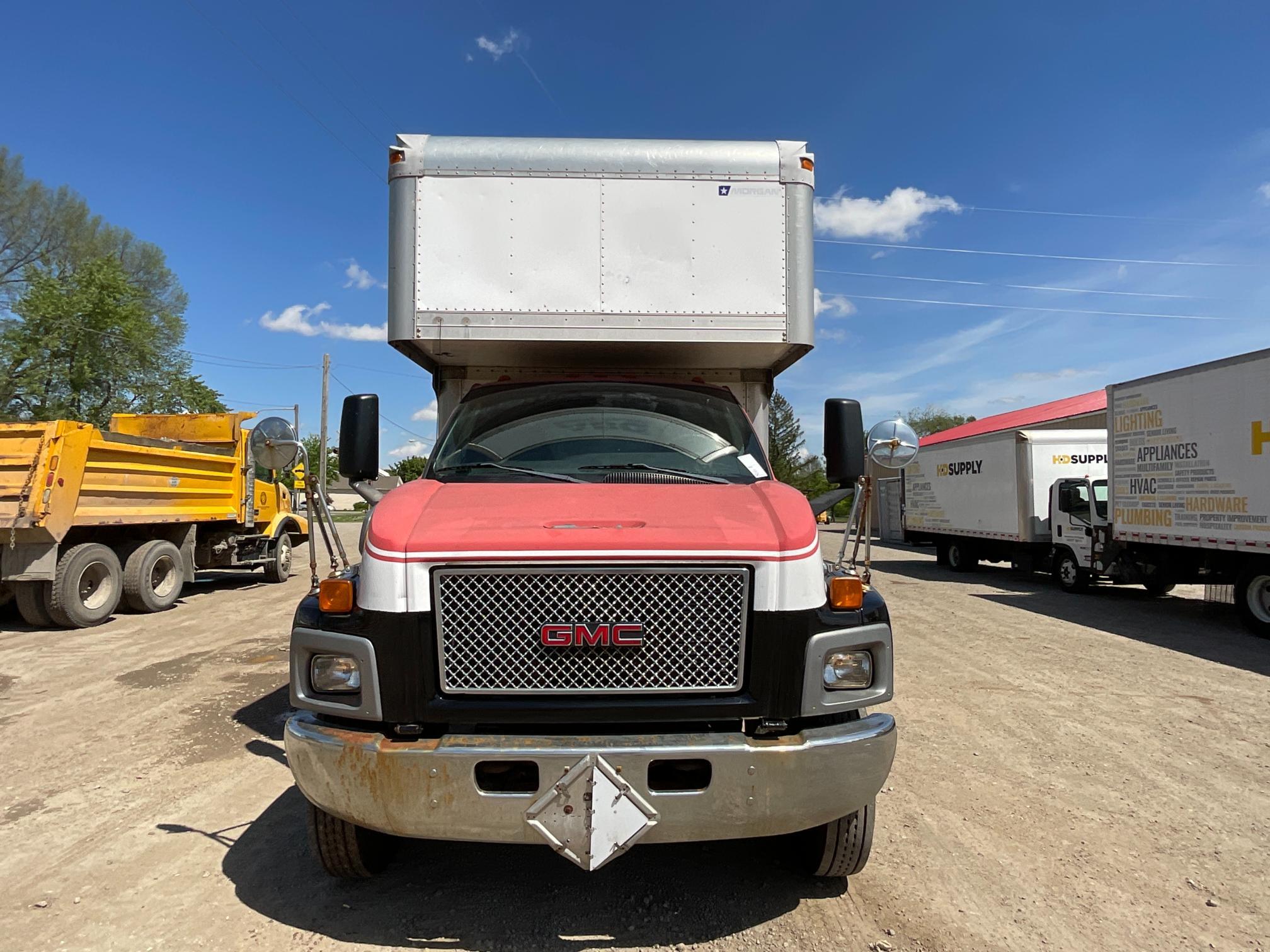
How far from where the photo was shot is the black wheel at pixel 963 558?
1770 cm

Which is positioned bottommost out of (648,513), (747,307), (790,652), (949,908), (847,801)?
(949,908)

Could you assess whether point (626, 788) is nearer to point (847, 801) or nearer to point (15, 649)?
point (847, 801)

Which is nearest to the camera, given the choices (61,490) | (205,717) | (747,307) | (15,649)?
(747,307)

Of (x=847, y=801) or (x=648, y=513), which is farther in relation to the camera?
(x=648, y=513)

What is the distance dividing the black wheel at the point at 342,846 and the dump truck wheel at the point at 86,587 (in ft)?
25.7

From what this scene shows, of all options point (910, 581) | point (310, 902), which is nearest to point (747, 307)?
point (310, 902)

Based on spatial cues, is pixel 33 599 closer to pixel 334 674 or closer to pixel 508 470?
pixel 508 470

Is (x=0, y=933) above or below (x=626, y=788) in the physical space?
below

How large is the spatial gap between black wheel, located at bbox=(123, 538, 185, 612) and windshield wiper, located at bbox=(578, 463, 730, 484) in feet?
29.5

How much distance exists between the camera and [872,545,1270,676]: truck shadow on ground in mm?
8398

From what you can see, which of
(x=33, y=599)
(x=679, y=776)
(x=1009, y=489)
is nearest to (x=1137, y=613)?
(x=1009, y=489)

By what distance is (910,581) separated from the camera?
1528 cm

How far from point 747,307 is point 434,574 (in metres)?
2.42

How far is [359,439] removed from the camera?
410 cm
